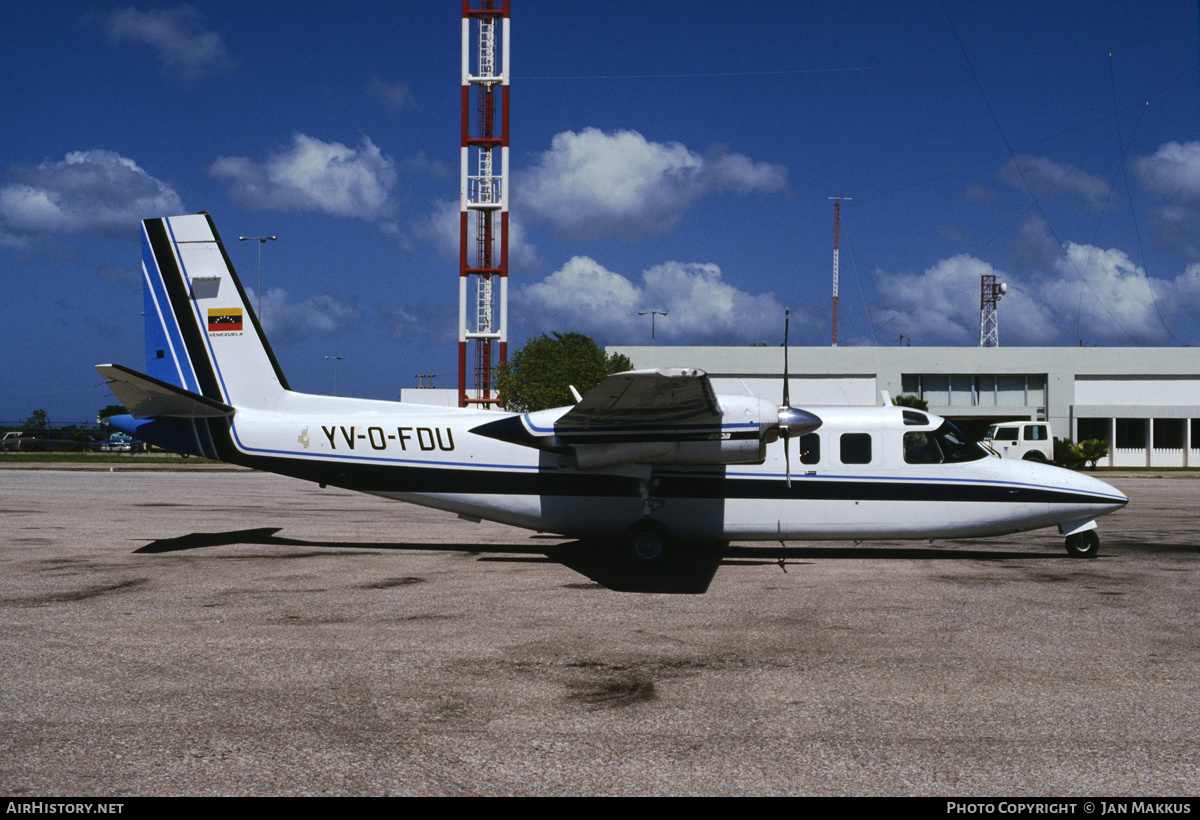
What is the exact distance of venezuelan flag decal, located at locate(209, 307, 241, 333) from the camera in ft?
44.3

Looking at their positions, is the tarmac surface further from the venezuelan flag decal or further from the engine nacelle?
the venezuelan flag decal

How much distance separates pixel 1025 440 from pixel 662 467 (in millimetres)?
35234

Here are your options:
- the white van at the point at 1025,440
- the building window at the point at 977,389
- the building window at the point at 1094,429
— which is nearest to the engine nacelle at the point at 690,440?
the white van at the point at 1025,440

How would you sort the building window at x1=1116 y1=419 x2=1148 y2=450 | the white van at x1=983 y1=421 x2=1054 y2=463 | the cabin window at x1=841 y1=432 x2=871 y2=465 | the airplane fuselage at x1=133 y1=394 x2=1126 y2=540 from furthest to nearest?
the building window at x1=1116 y1=419 x2=1148 y2=450 < the white van at x1=983 y1=421 x2=1054 y2=463 < the cabin window at x1=841 y1=432 x2=871 y2=465 < the airplane fuselage at x1=133 y1=394 x2=1126 y2=540

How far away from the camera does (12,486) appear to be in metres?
27.4

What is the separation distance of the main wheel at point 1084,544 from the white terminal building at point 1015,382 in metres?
42.4

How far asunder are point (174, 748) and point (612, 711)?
2830 millimetres

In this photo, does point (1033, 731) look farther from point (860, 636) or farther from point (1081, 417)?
point (1081, 417)

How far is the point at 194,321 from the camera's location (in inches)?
531

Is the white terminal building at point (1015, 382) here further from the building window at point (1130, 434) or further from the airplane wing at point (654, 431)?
the airplane wing at point (654, 431)

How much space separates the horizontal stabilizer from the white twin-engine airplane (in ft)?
0.10

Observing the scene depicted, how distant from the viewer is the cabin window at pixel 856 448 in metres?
12.4

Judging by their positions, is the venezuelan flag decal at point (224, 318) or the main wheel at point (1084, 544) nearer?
the main wheel at point (1084, 544)

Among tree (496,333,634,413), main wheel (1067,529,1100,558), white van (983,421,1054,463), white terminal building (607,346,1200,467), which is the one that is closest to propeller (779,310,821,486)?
main wheel (1067,529,1100,558)
